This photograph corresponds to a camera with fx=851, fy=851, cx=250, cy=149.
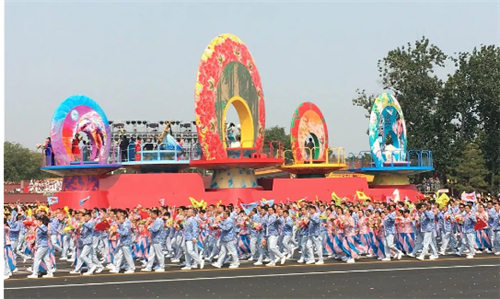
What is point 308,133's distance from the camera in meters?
45.5

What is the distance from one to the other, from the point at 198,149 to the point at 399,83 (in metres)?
26.8

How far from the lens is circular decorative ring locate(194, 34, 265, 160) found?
129ft

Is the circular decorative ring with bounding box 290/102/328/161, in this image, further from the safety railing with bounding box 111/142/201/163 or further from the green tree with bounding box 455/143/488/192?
the green tree with bounding box 455/143/488/192

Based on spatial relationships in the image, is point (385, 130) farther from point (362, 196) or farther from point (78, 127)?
point (78, 127)

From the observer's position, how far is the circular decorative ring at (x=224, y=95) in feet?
129

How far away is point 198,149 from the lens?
137ft

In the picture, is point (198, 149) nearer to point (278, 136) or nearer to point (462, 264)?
point (462, 264)

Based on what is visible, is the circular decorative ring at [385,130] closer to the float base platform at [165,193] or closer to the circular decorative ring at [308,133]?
the circular decorative ring at [308,133]

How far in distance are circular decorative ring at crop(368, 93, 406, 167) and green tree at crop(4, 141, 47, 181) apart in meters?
62.7

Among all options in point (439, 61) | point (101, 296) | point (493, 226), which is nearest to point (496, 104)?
point (439, 61)

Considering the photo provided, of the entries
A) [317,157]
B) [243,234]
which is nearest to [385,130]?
[317,157]

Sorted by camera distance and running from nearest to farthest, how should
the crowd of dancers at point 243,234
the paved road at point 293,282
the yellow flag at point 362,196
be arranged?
the paved road at point 293,282 < the crowd of dancers at point 243,234 < the yellow flag at point 362,196

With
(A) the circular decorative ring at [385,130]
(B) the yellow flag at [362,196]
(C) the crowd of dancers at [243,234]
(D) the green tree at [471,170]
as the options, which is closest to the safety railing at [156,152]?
(B) the yellow flag at [362,196]

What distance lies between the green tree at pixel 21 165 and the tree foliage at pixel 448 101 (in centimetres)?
5221
